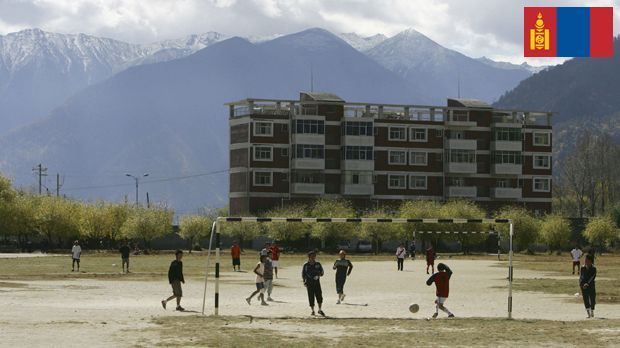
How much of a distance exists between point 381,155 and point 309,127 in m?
11.4

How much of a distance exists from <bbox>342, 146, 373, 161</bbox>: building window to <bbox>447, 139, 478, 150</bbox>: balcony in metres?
12.1

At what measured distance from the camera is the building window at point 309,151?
470 feet

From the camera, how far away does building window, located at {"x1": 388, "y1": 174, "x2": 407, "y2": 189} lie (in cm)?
14850

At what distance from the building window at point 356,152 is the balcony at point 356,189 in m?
3.70

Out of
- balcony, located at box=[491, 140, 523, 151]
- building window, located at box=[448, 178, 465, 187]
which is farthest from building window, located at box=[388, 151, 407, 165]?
balcony, located at box=[491, 140, 523, 151]

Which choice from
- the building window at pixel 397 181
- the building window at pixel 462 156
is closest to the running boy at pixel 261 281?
the building window at pixel 397 181

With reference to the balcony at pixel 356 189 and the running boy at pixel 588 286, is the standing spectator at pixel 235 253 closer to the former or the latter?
the running boy at pixel 588 286

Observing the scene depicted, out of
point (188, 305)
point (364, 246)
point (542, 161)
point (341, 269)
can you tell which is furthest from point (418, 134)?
point (188, 305)

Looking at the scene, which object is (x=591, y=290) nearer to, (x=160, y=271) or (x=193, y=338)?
(x=193, y=338)

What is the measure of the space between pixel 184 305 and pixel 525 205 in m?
120

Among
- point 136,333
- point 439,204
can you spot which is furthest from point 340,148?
point 136,333

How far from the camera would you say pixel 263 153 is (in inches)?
5610

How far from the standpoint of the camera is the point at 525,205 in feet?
505

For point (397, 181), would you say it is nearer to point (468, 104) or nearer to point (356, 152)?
point (356, 152)
